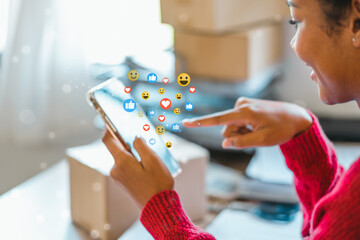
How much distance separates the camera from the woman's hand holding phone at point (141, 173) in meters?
0.61

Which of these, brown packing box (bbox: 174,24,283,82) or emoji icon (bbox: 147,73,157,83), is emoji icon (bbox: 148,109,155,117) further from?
brown packing box (bbox: 174,24,283,82)

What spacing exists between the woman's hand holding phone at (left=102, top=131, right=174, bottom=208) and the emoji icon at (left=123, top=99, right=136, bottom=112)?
5cm

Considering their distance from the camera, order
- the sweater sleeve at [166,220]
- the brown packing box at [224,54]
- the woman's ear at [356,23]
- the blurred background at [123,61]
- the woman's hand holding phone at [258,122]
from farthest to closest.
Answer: the brown packing box at [224,54]
the blurred background at [123,61]
the woman's hand holding phone at [258,122]
the sweater sleeve at [166,220]
the woman's ear at [356,23]

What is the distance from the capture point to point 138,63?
815 mm

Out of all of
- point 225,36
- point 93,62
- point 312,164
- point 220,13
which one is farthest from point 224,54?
point 312,164

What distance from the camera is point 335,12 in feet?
1.69

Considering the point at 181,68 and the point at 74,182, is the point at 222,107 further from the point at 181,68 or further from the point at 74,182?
the point at 74,182

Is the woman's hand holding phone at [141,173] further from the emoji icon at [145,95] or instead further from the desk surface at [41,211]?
the desk surface at [41,211]

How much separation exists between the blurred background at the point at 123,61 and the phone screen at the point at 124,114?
3cm

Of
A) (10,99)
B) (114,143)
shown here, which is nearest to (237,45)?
(114,143)

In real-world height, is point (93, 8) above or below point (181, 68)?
above

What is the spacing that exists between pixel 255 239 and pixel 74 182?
312 millimetres

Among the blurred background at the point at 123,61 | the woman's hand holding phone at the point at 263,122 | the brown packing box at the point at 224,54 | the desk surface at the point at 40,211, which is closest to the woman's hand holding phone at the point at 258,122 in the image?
the woman's hand holding phone at the point at 263,122

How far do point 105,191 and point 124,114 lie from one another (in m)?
0.15
